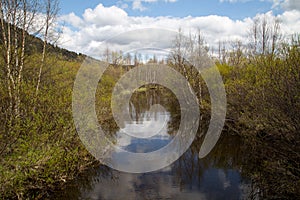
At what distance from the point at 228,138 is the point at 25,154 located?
38.8 feet

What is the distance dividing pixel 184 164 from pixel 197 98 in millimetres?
12147

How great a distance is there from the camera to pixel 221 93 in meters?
18.5

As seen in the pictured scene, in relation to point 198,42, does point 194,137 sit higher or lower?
lower

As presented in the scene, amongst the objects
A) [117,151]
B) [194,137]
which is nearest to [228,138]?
[194,137]

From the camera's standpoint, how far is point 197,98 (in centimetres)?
2267

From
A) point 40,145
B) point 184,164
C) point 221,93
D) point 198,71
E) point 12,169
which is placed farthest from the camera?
point 198,71

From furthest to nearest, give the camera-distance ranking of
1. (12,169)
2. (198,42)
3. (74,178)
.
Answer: (198,42)
(74,178)
(12,169)

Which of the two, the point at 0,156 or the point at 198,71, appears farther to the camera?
the point at 198,71

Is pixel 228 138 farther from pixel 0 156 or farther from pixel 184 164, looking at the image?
pixel 0 156

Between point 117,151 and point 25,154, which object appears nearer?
point 25,154

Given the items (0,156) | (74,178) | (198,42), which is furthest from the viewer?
(198,42)

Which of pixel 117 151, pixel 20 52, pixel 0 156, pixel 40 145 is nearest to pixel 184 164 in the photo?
pixel 117 151

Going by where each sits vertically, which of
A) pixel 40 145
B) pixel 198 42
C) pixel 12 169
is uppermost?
pixel 198 42

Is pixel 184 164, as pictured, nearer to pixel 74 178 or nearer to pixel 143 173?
pixel 143 173
